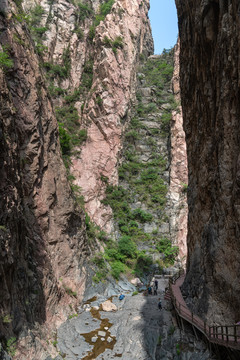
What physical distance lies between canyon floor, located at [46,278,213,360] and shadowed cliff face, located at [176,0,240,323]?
176cm

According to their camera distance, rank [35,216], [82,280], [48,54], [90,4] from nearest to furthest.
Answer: [35,216] < [82,280] < [48,54] < [90,4]

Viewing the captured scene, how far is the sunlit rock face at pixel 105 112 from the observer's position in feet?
96.0

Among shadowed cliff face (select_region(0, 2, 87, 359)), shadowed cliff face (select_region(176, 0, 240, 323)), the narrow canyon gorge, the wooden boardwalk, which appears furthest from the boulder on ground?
shadowed cliff face (select_region(176, 0, 240, 323))

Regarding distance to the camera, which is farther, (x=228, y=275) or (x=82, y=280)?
(x=82, y=280)

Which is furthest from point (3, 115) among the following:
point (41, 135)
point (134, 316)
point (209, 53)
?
point (134, 316)

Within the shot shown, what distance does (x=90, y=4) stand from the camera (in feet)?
138

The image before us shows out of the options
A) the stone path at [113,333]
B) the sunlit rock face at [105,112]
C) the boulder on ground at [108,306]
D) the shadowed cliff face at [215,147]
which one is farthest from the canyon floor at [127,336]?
the sunlit rock face at [105,112]

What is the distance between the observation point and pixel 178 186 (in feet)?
103

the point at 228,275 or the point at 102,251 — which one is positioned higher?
the point at 228,275

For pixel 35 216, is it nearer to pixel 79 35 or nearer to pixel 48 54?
pixel 48 54

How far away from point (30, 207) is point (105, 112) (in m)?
20.0

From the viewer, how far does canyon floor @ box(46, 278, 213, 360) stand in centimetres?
1166

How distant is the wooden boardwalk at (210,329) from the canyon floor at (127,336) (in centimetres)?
71

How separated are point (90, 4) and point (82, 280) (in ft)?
139
